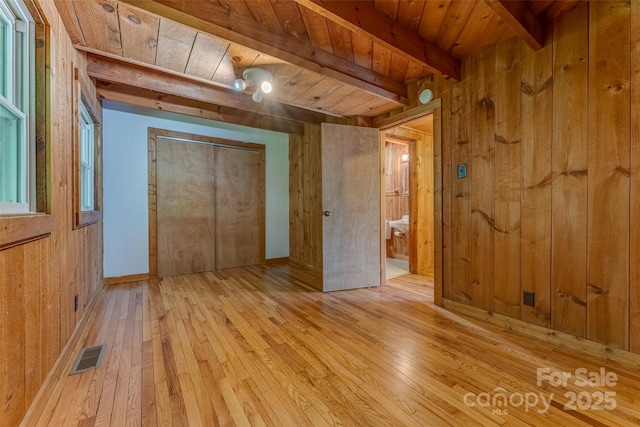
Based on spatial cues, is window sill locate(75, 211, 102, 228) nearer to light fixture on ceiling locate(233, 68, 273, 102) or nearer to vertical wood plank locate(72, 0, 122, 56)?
vertical wood plank locate(72, 0, 122, 56)

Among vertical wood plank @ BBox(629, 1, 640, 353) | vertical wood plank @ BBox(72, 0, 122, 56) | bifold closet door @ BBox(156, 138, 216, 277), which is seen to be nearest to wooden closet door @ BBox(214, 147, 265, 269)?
bifold closet door @ BBox(156, 138, 216, 277)

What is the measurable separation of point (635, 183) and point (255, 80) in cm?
260

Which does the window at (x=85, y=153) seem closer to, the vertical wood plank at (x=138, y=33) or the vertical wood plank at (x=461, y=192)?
the vertical wood plank at (x=138, y=33)

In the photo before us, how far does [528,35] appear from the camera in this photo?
172 cm

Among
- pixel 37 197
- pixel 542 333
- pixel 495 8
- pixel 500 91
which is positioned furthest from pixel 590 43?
pixel 37 197

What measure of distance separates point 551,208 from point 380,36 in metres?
1.67

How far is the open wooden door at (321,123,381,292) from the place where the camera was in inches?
117

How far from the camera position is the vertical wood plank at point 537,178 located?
1.85 metres

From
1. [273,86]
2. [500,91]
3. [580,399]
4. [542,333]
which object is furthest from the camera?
[273,86]

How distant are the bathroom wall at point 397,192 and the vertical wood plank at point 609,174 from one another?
320 centimetres

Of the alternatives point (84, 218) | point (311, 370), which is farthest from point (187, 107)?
point (311, 370)

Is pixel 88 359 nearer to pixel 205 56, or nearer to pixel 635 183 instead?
pixel 205 56

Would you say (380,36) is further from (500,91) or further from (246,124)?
(246,124)

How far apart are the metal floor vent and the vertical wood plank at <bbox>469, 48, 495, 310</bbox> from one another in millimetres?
2773
